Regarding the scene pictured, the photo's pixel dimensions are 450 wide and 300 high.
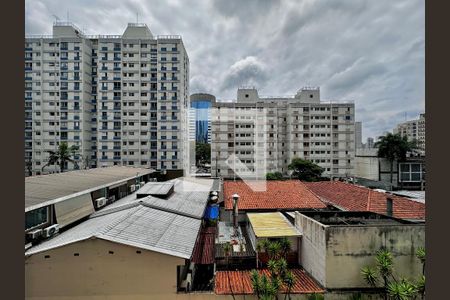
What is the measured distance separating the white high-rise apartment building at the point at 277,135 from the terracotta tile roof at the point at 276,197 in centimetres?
2156

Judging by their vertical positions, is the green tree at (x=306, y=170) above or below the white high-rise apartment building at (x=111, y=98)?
below

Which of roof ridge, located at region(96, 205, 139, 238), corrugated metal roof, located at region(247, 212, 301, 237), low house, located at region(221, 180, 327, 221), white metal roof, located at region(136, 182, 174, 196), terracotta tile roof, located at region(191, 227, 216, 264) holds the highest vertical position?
white metal roof, located at region(136, 182, 174, 196)

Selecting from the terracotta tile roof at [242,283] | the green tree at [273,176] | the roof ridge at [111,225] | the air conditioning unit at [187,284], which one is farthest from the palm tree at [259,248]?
the green tree at [273,176]

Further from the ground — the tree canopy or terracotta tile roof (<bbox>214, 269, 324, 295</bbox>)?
the tree canopy

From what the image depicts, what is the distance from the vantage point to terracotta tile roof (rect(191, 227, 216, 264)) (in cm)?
1136

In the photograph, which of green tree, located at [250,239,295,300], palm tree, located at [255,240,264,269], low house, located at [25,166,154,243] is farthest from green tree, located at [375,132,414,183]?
low house, located at [25,166,154,243]

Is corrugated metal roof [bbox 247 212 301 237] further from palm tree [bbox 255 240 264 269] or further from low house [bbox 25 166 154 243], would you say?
low house [bbox 25 166 154 243]

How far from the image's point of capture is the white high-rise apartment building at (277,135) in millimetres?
43062

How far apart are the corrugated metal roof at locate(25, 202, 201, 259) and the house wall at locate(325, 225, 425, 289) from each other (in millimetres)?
6114

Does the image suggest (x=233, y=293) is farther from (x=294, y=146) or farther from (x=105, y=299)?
(x=294, y=146)

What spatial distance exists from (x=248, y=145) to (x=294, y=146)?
979cm

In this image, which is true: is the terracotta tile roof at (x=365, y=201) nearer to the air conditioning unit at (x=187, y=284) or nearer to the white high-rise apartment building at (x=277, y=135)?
the air conditioning unit at (x=187, y=284)

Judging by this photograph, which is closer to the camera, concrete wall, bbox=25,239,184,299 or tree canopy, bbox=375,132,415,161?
concrete wall, bbox=25,239,184,299

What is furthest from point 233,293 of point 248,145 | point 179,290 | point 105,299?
point 248,145
